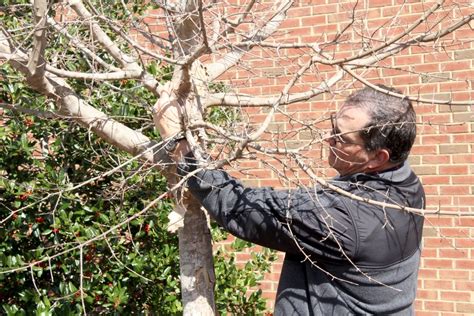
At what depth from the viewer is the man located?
2.63 m

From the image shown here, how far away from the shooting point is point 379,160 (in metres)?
2.80

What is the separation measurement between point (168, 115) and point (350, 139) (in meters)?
0.67

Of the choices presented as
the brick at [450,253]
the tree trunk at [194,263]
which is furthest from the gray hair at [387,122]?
the brick at [450,253]

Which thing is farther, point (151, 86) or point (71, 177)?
point (71, 177)

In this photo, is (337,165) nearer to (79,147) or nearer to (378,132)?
(378,132)

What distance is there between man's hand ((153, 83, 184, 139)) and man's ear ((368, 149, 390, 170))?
701 mm

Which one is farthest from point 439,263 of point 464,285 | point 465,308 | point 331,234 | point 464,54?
point 331,234

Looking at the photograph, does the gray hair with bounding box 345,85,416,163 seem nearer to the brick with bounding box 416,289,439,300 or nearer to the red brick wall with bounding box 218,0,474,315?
the red brick wall with bounding box 218,0,474,315

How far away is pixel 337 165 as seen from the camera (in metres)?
2.85

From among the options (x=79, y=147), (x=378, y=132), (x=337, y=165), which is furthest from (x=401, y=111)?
(x=79, y=147)

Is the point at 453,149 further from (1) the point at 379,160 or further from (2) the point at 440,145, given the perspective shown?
(1) the point at 379,160

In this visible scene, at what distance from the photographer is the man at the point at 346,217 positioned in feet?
8.63

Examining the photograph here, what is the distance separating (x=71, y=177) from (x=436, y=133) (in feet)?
8.38

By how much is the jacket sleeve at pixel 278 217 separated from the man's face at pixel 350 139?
190 mm
